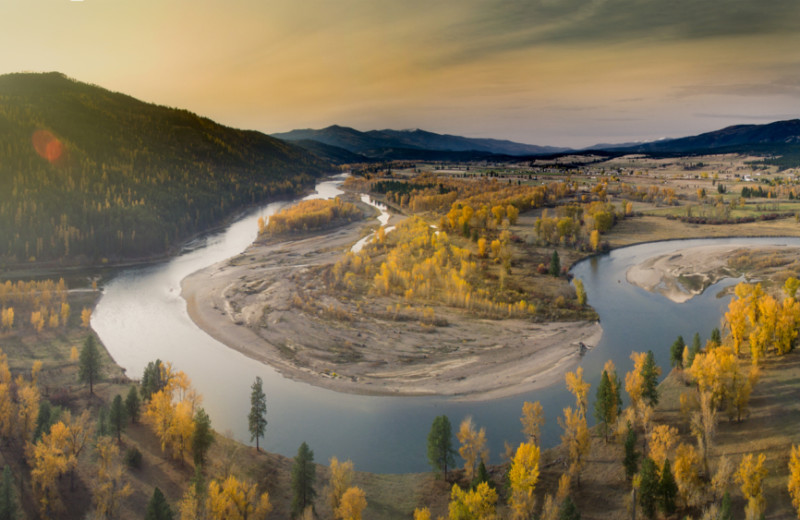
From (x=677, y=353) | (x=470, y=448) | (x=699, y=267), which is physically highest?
(x=699, y=267)

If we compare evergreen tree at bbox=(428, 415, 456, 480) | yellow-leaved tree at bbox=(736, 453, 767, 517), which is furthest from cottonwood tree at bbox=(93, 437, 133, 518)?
yellow-leaved tree at bbox=(736, 453, 767, 517)

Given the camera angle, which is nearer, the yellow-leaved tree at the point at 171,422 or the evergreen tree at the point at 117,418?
the yellow-leaved tree at the point at 171,422

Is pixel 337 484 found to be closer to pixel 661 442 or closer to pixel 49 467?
pixel 49 467

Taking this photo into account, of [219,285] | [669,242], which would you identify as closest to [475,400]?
[219,285]

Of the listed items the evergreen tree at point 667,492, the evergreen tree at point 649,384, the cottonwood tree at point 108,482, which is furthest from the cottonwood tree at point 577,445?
the cottonwood tree at point 108,482

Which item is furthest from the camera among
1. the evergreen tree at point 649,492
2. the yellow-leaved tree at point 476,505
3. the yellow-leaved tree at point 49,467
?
the yellow-leaved tree at point 49,467

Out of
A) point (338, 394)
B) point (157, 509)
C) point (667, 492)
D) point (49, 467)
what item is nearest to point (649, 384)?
point (667, 492)

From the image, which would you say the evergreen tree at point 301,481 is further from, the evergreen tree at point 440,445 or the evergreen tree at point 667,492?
the evergreen tree at point 667,492

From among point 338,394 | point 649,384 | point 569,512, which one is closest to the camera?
point 569,512
